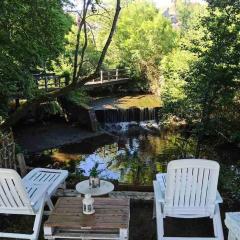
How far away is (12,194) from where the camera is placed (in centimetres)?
368

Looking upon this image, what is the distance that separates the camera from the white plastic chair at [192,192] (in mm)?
3676

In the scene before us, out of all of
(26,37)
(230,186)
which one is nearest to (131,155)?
(26,37)

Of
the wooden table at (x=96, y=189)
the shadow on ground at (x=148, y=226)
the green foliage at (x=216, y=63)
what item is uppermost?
the green foliage at (x=216, y=63)

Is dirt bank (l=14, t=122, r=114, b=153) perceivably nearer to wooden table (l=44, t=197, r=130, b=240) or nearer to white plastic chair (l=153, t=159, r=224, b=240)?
wooden table (l=44, t=197, r=130, b=240)

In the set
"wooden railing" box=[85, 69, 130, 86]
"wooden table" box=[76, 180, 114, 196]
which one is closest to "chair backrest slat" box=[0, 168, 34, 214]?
"wooden table" box=[76, 180, 114, 196]

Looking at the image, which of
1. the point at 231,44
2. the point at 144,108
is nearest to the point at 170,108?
the point at 231,44

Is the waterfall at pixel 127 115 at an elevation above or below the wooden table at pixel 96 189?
below

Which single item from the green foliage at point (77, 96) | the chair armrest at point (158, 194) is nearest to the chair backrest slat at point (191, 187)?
the chair armrest at point (158, 194)

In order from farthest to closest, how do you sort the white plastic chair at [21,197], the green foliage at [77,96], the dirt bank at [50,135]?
the dirt bank at [50,135] < the green foliage at [77,96] < the white plastic chair at [21,197]

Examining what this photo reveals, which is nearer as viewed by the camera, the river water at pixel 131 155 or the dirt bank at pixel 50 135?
the river water at pixel 131 155

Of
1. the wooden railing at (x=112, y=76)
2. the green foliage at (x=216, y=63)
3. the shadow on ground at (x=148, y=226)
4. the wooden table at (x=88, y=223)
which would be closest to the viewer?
the wooden table at (x=88, y=223)

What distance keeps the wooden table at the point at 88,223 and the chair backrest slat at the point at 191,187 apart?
1.76 feet

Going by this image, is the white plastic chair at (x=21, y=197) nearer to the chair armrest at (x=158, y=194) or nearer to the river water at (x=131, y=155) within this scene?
the chair armrest at (x=158, y=194)

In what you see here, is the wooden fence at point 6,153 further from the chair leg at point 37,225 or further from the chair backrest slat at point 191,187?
the chair backrest slat at point 191,187
